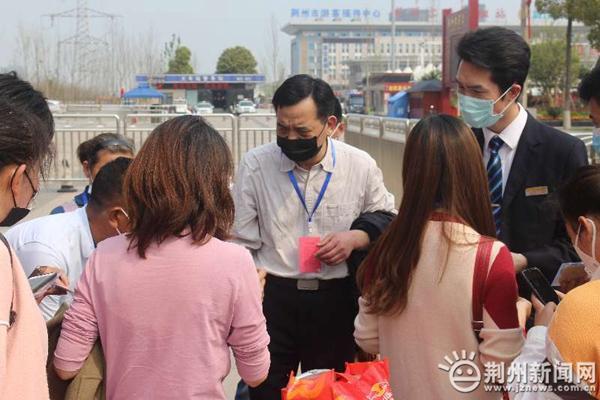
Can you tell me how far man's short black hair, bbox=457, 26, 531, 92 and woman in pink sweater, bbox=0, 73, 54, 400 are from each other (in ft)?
5.51

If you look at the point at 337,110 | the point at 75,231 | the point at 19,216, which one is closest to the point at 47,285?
the point at 19,216

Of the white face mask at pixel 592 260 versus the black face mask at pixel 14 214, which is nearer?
the black face mask at pixel 14 214

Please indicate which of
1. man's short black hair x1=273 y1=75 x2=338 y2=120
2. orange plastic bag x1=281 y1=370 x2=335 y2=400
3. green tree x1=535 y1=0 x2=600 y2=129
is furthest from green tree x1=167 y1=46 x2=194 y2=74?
orange plastic bag x1=281 y1=370 x2=335 y2=400

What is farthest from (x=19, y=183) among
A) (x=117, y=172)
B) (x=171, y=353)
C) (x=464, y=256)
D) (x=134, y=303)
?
(x=464, y=256)

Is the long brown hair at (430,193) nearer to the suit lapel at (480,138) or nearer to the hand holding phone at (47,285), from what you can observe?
the suit lapel at (480,138)

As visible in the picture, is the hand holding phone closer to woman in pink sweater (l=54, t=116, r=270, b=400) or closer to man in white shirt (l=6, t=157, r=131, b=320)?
woman in pink sweater (l=54, t=116, r=270, b=400)

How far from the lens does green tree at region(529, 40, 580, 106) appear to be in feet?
152

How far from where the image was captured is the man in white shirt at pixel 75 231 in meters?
2.64

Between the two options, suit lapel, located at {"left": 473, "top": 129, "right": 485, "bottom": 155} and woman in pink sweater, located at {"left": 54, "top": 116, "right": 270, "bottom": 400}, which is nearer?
woman in pink sweater, located at {"left": 54, "top": 116, "right": 270, "bottom": 400}

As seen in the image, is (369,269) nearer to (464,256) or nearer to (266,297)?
(464,256)

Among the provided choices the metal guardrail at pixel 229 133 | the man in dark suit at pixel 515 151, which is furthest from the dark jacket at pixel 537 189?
the metal guardrail at pixel 229 133

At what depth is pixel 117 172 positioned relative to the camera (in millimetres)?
2756

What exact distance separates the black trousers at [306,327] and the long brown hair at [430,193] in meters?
0.75

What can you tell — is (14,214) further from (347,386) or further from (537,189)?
(537,189)
